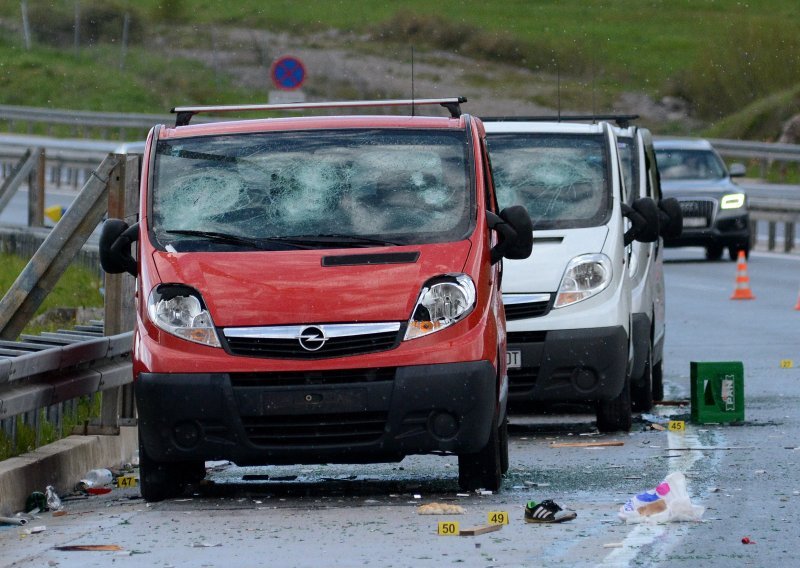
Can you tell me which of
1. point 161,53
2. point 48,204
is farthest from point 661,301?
point 161,53

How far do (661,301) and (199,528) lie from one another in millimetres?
7494

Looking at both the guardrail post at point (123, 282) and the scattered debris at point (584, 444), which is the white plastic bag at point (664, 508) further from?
the guardrail post at point (123, 282)

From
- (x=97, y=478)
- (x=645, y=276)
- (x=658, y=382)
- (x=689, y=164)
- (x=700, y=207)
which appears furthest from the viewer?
(x=689, y=164)

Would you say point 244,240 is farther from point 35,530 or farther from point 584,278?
point 584,278

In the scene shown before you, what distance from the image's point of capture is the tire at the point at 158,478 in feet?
32.2

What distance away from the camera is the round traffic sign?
104 feet

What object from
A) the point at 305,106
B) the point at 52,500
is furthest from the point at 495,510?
the point at 305,106

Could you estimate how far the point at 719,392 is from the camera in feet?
43.7

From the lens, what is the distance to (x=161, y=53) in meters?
68.2

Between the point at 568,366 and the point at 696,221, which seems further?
the point at 696,221

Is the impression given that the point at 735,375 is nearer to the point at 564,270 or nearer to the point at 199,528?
the point at 564,270

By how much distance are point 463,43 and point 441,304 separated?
204ft

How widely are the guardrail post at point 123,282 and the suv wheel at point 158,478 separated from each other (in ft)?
5.38

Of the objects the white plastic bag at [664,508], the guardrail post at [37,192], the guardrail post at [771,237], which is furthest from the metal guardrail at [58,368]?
the guardrail post at [771,237]
